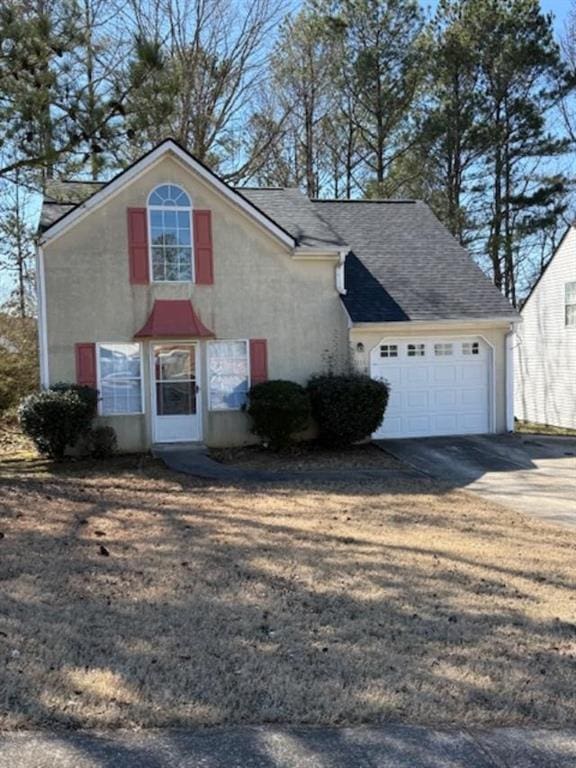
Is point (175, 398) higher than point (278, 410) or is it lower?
higher

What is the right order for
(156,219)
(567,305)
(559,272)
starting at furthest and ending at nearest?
1. (559,272)
2. (567,305)
3. (156,219)

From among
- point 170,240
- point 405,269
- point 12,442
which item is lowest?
point 12,442

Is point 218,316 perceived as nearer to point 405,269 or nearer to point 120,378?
point 120,378

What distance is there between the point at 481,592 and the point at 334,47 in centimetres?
2457

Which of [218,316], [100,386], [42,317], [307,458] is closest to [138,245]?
[218,316]

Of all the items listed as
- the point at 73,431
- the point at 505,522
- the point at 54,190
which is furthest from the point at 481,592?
the point at 54,190

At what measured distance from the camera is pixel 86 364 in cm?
1415

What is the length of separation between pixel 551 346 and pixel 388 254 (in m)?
8.30

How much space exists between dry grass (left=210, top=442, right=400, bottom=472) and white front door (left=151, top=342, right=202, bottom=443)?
854 millimetres

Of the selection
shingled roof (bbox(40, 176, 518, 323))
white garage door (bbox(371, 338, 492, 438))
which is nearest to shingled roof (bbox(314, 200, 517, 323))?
shingled roof (bbox(40, 176, 518, 323))

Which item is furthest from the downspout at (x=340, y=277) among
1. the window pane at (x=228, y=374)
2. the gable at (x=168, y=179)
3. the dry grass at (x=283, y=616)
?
the dry grass at (x=283, y=616)

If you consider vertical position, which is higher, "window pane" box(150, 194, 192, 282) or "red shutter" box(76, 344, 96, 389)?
"window pane" box(150, 194, 192, 282)

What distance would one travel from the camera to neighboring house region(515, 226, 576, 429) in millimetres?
22000

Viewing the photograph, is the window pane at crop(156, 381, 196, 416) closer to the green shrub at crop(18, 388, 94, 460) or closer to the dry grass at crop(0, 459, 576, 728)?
the green shrub at crop(18, 388, 94, 460)
